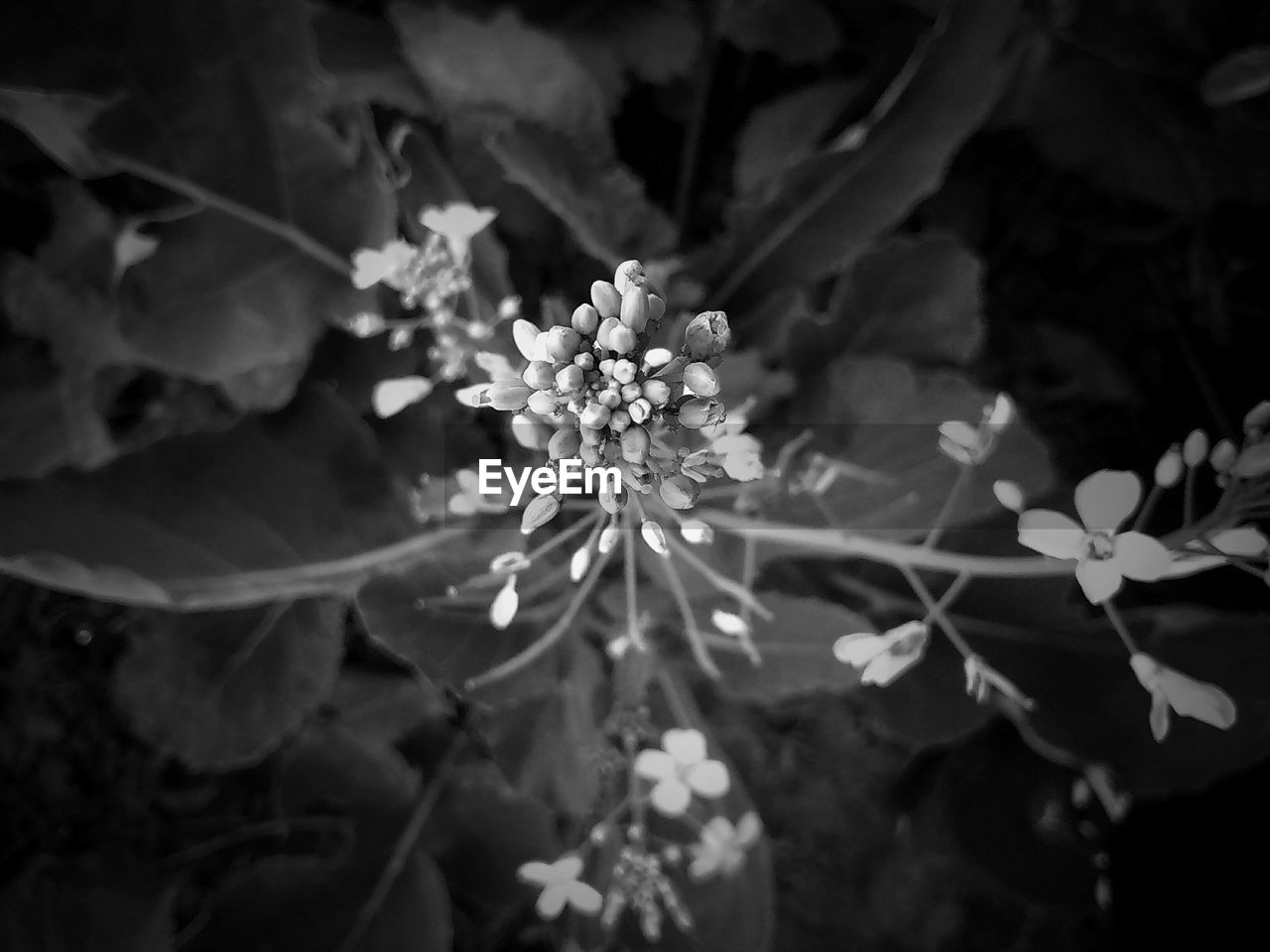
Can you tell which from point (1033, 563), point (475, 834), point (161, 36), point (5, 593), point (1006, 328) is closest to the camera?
point (1033, 563)

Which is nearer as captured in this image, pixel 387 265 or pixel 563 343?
pixel 563 343

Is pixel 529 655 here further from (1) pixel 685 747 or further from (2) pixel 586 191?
(2) pixel 586 191

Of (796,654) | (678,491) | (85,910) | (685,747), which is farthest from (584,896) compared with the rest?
(85,910)

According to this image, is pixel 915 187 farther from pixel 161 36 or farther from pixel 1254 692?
pixel 161 36

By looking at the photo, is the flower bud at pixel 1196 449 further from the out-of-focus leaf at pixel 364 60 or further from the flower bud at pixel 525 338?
the out-of-focus leaf at pixel 364 60

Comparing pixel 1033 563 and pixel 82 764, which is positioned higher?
pixel 1033 563

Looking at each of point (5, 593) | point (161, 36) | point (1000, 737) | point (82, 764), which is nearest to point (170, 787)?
point (82, 764)
